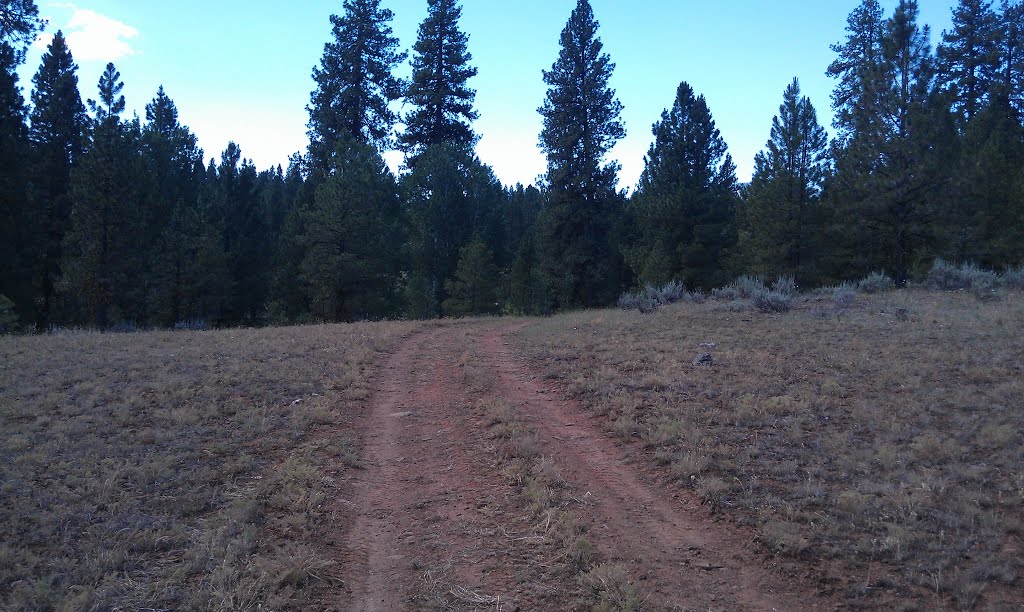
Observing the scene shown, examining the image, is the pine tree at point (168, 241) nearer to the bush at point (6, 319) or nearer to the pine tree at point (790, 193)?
the bush at point (6, 319)

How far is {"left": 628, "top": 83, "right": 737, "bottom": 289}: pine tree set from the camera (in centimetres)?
2936

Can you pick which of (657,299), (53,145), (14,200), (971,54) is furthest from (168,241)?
(971,54)

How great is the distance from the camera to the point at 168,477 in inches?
255

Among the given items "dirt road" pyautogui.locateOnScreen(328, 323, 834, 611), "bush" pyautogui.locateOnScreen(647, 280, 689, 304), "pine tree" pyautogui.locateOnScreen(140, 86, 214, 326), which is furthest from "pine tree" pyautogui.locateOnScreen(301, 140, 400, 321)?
"dirt road" pyautogui.locateOnScreen(328, 323, 834, 611)

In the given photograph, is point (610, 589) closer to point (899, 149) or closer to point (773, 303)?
point (773, 303)

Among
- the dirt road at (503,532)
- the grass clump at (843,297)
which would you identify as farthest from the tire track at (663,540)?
the grass clump at (843,297)

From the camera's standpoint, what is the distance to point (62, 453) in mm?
6941

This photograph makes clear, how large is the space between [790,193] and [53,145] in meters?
35.2

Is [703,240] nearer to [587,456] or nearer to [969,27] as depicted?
[969,27]

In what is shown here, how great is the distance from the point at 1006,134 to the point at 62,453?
36.8 metres

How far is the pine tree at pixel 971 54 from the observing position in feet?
114

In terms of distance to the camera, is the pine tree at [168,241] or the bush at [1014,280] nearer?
the bush at [1014,280]

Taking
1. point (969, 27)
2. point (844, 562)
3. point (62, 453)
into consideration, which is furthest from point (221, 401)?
point (969, 27)

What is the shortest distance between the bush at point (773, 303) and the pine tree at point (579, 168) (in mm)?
12678
